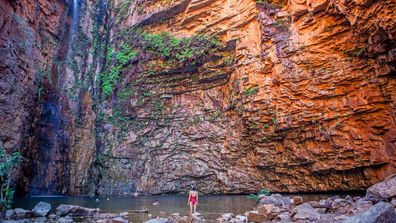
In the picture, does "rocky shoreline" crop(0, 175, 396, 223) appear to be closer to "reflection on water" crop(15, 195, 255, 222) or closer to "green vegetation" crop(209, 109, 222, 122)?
"reflection on water" crop(15, 195, 255, 222)

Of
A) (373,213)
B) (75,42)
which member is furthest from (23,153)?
(373,213)

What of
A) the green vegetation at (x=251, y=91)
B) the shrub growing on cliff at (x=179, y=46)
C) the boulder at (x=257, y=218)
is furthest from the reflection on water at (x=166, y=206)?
the shrub growing on cliff at (x=179, y=46)

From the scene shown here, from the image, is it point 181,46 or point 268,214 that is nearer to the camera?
point 268,214

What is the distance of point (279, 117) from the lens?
17.3m

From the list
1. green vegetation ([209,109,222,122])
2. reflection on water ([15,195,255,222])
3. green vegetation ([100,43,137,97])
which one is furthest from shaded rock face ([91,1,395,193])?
reflection on water ([15,195,255,222])

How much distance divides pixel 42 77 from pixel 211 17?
40.7 feet

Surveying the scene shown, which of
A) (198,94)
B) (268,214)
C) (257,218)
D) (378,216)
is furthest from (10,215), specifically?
(198,94)

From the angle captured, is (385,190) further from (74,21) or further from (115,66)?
(74,21)

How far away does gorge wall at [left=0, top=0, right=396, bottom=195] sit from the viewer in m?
15.0

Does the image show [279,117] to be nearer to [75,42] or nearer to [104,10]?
[75,42]

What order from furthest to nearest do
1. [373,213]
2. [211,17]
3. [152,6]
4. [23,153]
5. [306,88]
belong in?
[152,6], [211,17], [23,153], [306,88], [373,213]

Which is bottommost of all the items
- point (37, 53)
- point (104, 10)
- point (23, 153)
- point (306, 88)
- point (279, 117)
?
point (23, 153)

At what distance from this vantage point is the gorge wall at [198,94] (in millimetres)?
14969

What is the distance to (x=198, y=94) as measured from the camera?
23.4 m
